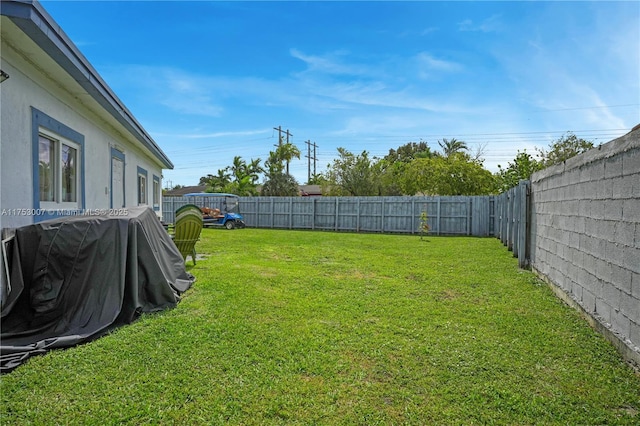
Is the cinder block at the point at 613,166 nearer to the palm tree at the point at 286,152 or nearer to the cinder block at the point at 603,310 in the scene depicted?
the cinder block at the point at 603,310

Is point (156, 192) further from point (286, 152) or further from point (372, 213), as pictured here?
point (286, 152)

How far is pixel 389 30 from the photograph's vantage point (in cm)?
1035

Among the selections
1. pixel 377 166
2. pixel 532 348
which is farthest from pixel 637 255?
pixel 377 166

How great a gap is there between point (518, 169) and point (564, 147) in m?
2.85

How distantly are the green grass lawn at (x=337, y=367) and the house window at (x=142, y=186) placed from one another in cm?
671

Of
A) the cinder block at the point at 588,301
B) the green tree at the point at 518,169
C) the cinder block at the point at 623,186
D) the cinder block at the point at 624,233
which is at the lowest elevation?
the cinder block at the point at 588,301

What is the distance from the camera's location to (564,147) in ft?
70.8

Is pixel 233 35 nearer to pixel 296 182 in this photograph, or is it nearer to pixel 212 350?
pixel 212 350

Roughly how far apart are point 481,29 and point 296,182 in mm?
23311

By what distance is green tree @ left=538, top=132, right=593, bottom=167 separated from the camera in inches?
836

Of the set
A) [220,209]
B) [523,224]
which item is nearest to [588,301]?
[523,224]

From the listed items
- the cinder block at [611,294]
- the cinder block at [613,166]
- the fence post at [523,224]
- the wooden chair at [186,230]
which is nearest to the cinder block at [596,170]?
the cinder block at [613,166]

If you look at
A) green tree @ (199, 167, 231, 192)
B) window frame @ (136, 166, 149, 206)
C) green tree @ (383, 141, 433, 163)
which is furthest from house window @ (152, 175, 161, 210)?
green tree @ (383, 141, 433, 163)

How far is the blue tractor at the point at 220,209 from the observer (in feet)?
62.9
